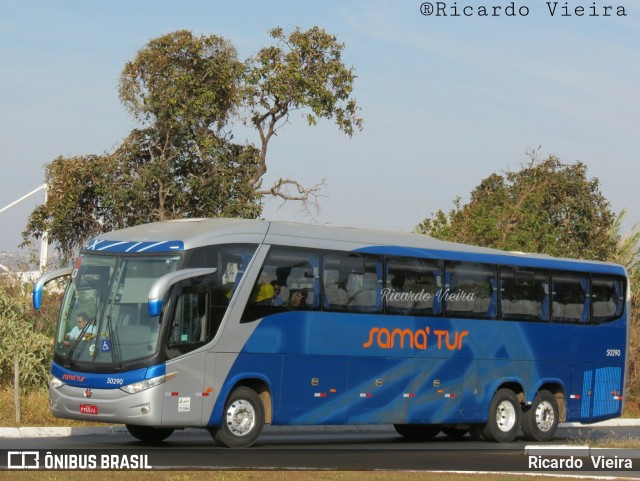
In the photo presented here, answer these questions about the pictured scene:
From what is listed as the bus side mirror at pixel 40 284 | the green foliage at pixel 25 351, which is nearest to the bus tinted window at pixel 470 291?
the bus side mirror at pixel 40 284

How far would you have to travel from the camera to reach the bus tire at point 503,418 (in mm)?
24000

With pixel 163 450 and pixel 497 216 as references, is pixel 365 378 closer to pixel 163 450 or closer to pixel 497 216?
pixel 163 450

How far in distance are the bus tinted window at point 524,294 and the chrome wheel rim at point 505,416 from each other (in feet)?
5.60

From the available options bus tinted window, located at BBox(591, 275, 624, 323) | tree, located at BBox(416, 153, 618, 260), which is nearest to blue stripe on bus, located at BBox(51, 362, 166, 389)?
bus tinted window, located at BBox(591, 275, 624, 323)

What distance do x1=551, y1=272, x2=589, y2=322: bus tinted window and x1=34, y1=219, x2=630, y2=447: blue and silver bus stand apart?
0.04m

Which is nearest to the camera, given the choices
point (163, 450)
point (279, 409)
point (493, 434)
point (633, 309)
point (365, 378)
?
point (163, 450)

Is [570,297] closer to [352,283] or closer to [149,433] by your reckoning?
[352,283]

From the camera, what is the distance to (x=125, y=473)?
45.3 feet

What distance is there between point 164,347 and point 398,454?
3.90 meters

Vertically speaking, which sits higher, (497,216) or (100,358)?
(497,216)

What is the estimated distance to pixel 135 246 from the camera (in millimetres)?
19234

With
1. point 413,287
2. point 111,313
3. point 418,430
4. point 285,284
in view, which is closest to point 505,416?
point 418,430

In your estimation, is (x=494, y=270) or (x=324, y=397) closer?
(x=324, y=397)

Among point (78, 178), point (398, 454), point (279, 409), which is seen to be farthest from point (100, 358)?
point (78, 178)
